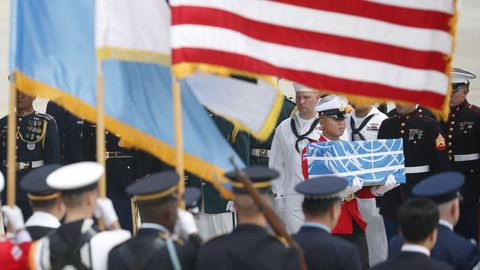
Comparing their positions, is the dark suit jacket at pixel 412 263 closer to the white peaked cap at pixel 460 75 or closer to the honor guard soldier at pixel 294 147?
the honor guard soldier at pixel 294 147

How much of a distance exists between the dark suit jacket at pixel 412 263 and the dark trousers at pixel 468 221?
4.43 meters

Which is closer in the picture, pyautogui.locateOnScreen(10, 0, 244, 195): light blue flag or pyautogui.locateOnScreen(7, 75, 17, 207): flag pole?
pyautogui.locateOnScreen(7, 75, 17, 207): flag pole

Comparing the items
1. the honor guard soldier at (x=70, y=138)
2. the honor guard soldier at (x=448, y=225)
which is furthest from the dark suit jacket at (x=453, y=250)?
the honor guard soldier at (x=70, y=138)

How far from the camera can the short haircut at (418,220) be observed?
659cm

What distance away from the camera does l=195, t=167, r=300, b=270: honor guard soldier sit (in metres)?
6.45

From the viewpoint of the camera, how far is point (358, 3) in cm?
792

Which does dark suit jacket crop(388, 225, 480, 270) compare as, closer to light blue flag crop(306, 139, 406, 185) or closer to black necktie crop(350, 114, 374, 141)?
light blue flag crop(306, 139, 406, 185)

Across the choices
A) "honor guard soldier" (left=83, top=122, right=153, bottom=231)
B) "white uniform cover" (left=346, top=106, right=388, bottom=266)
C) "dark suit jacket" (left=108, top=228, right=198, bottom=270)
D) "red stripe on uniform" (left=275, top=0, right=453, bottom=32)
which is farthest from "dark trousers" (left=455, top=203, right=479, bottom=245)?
"dark suit jacket" (left=108, top=228, right=198, bottom=270)

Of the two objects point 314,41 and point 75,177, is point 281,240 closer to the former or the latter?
point 75,177

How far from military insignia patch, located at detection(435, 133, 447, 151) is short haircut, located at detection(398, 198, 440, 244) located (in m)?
3.92

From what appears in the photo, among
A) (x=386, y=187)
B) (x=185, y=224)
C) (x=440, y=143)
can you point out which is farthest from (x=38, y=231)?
(x=440, y=143)

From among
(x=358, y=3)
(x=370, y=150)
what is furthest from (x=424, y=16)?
(x=370, y=150)

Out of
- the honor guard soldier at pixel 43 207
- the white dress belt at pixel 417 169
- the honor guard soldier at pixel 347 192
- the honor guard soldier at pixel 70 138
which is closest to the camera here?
the honor guard soldier at pixel 43 207

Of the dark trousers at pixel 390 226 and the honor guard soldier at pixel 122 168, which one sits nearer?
the dark trousers at pixel 390 226
